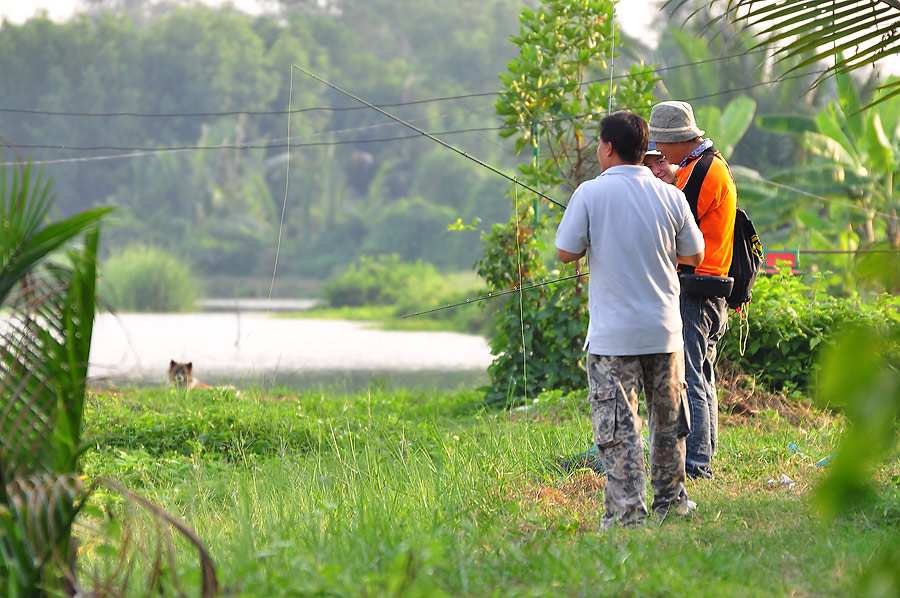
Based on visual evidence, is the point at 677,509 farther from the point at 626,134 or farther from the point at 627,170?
the point at 626,134

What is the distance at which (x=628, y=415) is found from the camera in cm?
334

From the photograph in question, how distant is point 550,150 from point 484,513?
Result: 5.09 m

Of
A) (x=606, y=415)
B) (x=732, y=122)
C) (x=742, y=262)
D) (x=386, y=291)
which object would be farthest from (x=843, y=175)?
(x=386, y=291)

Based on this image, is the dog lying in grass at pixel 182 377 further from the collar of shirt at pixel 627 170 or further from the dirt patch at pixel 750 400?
the collar of shirt at pixel 627 170

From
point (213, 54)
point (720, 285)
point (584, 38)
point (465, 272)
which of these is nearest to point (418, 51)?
point (213, 54)

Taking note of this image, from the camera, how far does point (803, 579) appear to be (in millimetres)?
2734

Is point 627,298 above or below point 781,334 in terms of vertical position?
above

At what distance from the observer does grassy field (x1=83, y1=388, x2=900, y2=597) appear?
8.33 ft

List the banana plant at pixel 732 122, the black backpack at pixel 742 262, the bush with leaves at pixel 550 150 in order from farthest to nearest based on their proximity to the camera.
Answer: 1. the banana plant at pixel 732 122
2. the bush with leaves at pixel 550 150
3. the black backpack at pixel 742 262

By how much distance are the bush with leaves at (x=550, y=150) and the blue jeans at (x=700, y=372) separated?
375cm

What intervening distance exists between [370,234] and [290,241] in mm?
3725

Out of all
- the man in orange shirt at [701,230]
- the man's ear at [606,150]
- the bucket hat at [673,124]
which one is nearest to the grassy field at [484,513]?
the man in orange shirt at [701,230]

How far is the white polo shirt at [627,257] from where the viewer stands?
10.9 ft

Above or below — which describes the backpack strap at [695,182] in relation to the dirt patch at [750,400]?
above
